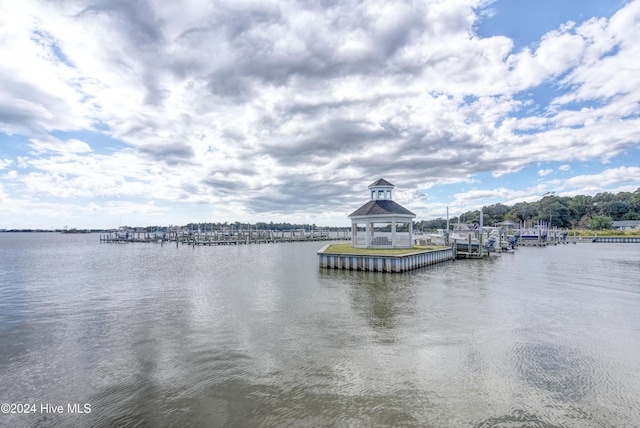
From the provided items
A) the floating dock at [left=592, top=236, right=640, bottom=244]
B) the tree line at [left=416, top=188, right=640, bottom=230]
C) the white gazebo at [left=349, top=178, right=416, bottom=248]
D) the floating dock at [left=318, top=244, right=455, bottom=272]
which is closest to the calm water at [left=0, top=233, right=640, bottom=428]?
the floating dock at [left=318, top=244, right=455, bottom=272]

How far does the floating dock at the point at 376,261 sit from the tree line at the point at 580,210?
339 feet

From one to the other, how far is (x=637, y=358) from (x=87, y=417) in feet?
47.5

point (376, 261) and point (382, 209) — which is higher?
point (382, 209)

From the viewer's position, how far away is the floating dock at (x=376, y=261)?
27.5m

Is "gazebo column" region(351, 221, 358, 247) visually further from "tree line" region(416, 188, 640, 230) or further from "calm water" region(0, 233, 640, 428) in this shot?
"tree line" region(416, 188, 640, 230)

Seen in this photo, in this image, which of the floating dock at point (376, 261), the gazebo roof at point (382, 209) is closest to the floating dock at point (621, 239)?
the gazebo roof at point (382, 209)

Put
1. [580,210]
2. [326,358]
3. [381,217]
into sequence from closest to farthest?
[326,358] < [381,217] < [580,210]

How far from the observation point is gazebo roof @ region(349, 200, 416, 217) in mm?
34188

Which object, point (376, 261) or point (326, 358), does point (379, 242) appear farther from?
point (326, 358)

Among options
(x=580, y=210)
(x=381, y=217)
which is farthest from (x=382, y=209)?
(x=580, y=210)

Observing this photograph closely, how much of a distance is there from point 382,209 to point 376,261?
773cm

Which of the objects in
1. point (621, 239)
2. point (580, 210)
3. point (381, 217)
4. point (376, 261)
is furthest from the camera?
point (580, 210)

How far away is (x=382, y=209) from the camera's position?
1348 inches

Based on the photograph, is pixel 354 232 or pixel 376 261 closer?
pixel 376 261
